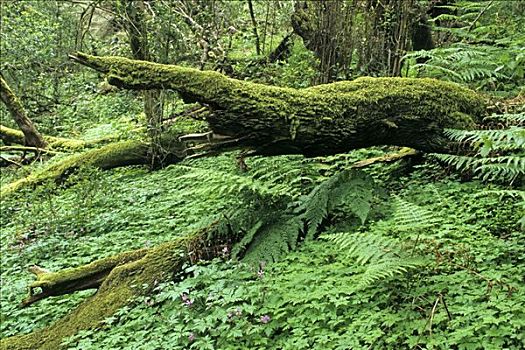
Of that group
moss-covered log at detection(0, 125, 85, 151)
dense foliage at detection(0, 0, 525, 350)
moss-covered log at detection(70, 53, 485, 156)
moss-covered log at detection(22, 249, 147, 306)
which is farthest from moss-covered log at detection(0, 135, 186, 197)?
moss-covered log at detection(70, 53, 485, 156)

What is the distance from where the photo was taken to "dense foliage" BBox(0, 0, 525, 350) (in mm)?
3039

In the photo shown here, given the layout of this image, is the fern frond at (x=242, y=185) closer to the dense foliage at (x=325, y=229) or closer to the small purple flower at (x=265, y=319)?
the dense foliage at (x=325, y=229)

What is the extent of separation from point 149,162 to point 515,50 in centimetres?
557

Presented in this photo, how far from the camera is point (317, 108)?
13.5 feet

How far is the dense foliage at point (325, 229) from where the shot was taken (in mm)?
3039

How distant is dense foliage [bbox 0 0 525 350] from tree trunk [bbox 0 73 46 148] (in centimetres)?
216

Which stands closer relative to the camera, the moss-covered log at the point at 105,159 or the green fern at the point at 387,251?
the green fern at the point at 387,251

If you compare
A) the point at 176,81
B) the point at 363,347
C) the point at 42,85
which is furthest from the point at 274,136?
the point at 42,85

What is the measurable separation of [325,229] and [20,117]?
304 inches

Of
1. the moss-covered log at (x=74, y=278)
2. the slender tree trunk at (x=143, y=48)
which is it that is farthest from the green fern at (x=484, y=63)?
the slender tree trunk at (x=143, y=48)

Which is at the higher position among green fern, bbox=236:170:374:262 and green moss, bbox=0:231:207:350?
green fern, bbox=236:170:374:262

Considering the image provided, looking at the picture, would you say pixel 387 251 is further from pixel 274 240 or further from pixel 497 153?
pixel 497 153

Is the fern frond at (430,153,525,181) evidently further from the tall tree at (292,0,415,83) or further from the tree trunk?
the tree trunk

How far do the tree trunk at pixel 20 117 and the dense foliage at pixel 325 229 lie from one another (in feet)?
7.07
